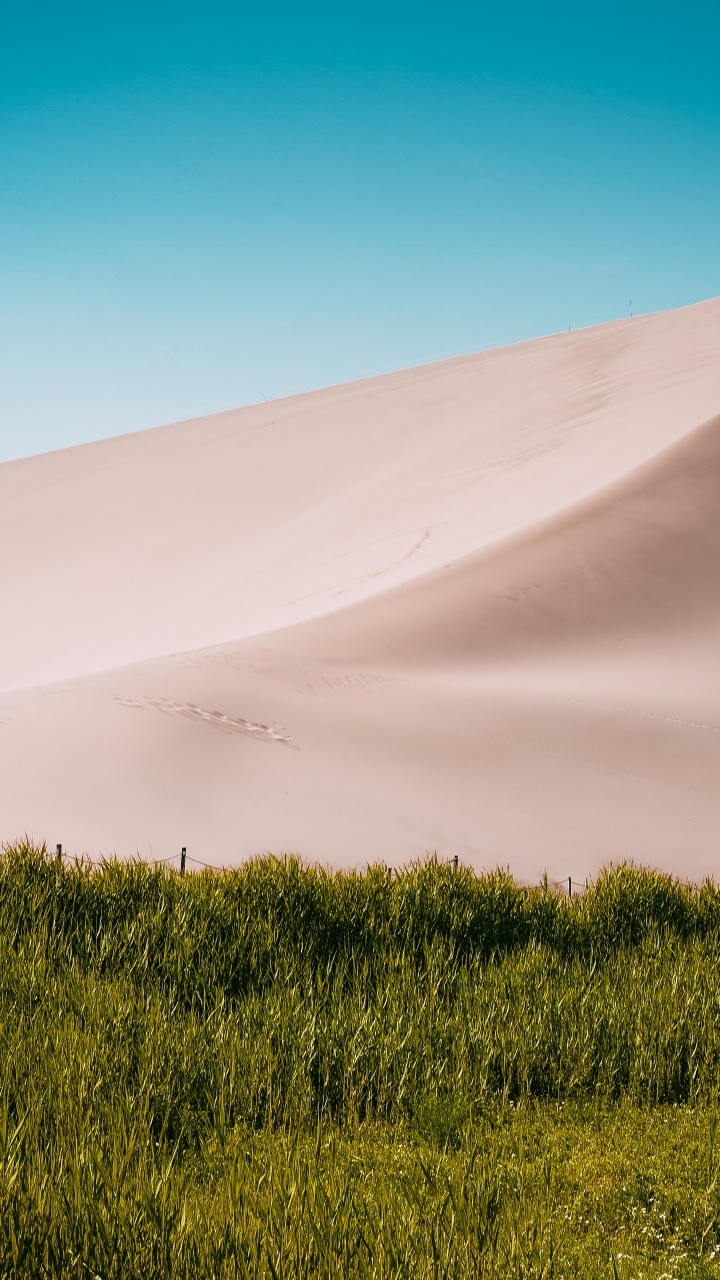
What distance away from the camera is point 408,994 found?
143 inches

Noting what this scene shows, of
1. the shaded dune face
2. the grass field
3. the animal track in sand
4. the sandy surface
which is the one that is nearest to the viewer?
the grass field

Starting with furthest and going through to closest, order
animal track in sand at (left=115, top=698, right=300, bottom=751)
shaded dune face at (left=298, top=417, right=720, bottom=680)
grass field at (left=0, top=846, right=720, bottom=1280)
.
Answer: shaded dune face at (left=298, top=417, right=720, bottom=680), animal track in sand at (left=115, top=698, right=300, bottom=751), grass field at (left=0, top=846, right=720, bottom=1280)

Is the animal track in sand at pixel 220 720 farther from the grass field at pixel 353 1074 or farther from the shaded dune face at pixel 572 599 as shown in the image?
the grass field at pixel 353 1074

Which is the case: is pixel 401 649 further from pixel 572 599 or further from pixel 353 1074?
pixel 353 1074

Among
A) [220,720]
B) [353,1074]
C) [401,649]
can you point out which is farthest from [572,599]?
[353,1074]

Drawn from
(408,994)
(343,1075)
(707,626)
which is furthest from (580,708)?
(343,1075)

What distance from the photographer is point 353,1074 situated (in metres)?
3.04

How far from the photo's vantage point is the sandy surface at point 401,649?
20.1 ft

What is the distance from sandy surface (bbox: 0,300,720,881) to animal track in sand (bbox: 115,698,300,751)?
1.0 inches

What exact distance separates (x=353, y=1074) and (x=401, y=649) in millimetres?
6192

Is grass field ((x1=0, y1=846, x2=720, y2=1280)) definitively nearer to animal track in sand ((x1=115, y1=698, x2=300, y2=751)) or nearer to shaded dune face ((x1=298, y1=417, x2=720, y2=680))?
animal track in sand ((x1=115, y1=698, x2=300, y2=751))

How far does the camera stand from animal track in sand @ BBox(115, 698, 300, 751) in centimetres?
693

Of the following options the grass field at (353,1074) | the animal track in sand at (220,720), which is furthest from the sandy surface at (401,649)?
the grass field at (353,1074)

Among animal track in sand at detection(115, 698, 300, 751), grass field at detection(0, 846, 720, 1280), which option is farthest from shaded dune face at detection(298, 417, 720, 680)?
grass field at detection(0, 846, 720, 1280)
